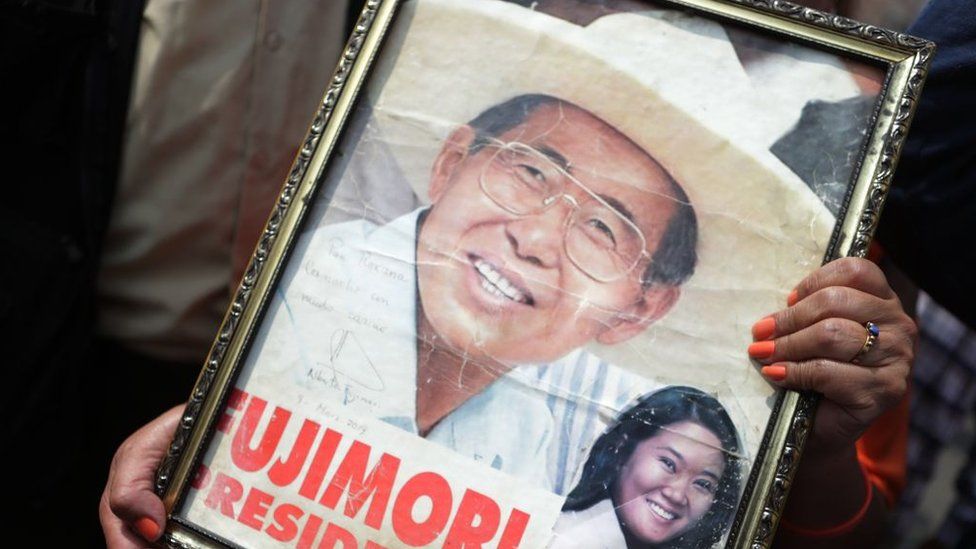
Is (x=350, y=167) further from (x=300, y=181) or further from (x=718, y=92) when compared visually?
(x=718, y=92)

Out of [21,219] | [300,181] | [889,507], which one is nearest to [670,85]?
[300,181]

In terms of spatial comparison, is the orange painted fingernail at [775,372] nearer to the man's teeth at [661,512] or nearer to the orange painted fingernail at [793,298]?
the orange painted fingernail at [793,298]

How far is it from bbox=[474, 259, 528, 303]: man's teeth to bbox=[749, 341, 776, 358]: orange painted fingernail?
0.25m

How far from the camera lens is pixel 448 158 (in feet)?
3.51

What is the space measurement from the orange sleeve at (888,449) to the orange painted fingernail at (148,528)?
95cm

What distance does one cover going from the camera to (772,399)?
3.06 feet

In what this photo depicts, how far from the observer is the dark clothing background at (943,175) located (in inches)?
43.8

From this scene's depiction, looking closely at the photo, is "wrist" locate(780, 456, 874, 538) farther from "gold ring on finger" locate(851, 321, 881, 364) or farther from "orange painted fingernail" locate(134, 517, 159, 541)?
"orange painted fingernail" locate(134, 517, 159, 541)

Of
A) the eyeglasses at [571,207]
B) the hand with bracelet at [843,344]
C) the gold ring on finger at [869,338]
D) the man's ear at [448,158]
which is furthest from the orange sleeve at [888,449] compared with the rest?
the man's ear at [448,158]

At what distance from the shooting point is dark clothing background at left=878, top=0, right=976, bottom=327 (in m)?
1.11

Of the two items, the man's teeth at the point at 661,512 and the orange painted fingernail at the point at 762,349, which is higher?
the orange painted fingernail at the point at 762,349

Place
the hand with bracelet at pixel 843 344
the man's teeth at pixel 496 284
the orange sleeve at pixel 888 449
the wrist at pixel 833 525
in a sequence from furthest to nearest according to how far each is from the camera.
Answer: the orange sleeve at pixel 888 449 < the wrist at pixel 833 525 < the man's teeth at pixel 496 284 < the hand with bracelet at pixel 843 344

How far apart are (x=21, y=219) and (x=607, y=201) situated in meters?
0.95
